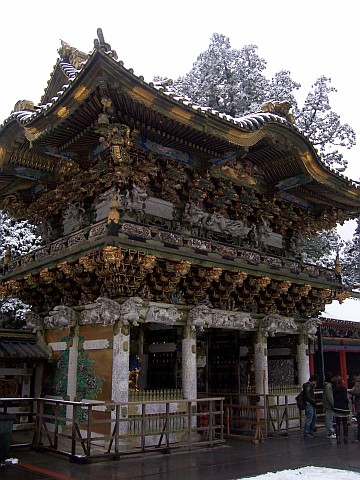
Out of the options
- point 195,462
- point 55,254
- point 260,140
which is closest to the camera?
point 195,462

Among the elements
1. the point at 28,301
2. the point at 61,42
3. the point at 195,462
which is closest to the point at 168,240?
the point at 195,462

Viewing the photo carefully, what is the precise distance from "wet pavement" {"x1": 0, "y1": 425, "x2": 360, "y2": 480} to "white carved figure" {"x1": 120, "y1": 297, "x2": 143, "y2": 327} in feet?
8.81

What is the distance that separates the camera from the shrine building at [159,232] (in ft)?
34.1

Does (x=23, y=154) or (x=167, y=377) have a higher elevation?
(x=23, y=154)

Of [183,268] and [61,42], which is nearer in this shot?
[183,268]

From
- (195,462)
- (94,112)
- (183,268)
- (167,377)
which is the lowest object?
(195,462)

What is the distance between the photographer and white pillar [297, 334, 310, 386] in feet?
49.3

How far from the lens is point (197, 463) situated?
29.4ft

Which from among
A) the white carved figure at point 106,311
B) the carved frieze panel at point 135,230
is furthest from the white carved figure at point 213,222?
the white carved figure at point 106,311

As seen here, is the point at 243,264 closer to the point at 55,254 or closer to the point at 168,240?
the point at 168,240

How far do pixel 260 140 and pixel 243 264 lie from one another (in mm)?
3181

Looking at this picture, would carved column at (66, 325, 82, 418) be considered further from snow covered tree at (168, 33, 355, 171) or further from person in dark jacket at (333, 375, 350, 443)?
snow covered tree at (168, 33, 355, 171)

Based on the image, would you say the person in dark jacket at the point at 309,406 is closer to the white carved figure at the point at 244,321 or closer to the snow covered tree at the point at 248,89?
the white carved figure at the point at 244,321

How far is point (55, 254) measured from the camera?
11.8m
